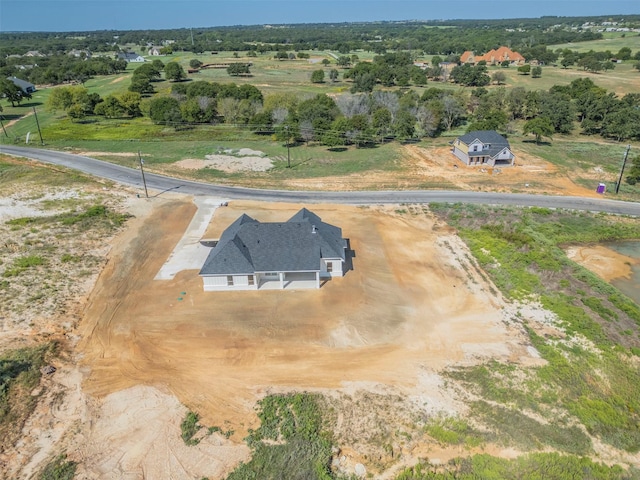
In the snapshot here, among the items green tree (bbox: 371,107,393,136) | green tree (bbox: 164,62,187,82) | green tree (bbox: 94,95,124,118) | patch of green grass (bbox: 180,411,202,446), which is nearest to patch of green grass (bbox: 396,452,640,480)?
patch of green grass (bbox: 180,411,202,446)

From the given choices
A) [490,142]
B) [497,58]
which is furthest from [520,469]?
[497,58]

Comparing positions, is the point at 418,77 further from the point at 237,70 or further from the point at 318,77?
the point at 237,70

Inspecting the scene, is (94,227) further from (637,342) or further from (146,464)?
(637,342)

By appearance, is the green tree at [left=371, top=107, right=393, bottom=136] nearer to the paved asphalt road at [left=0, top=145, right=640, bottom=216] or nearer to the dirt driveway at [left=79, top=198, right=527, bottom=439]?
the paved asphalt road at [left=0, top=145, right=640, bottom=216]

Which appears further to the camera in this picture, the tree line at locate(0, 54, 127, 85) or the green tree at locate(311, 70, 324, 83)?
the tree line at locate(0, 54, 127, 85)

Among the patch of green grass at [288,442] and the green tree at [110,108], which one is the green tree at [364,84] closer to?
the green tree at [110,108]

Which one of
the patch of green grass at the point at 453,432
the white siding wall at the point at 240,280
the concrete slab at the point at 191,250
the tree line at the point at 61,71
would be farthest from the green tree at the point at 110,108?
the patch of green grass at the point at 453,432

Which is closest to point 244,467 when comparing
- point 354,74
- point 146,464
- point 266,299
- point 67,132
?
point 146,464
